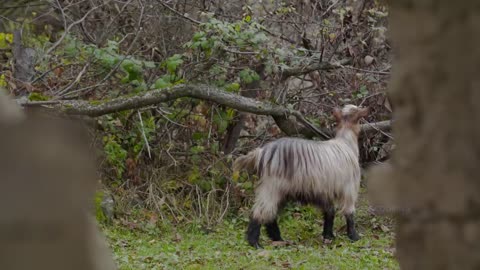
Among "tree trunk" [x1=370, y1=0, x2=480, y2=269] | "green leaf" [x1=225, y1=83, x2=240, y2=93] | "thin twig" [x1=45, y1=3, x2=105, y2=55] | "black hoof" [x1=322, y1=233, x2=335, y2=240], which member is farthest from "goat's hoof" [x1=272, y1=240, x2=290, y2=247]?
"tree trunk" [x1=370, y1=0, x2=480, y2=269]

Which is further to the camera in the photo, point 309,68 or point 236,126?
point 236,126

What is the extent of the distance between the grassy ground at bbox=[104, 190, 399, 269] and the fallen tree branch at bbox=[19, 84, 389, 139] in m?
1.15

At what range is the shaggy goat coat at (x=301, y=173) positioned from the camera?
10.2 meters

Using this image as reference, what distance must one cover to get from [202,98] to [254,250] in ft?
7.96

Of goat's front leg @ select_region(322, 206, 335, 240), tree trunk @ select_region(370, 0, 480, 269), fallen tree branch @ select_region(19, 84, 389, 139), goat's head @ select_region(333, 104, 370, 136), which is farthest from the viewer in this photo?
goat's head @ select_region(333, 104, 370, 136)

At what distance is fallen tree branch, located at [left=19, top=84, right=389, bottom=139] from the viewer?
1007 centimetres

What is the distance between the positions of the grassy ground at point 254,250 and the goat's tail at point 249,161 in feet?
3.01

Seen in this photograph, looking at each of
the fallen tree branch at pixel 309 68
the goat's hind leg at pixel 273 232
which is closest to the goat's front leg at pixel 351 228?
the goat's hind leg at pixel 273 232

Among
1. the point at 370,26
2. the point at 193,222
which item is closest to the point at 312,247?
the point at 193,222

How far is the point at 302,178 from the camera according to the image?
10250 millimetres

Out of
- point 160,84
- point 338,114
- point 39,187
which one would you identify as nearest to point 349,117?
point 338,114

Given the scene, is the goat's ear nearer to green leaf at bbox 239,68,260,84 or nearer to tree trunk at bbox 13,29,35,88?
green leaf at bbox 239,68,260,84

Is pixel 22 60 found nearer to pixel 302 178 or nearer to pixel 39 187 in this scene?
pixel 302 178

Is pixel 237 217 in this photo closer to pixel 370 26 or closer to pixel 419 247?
pixel 370 26
